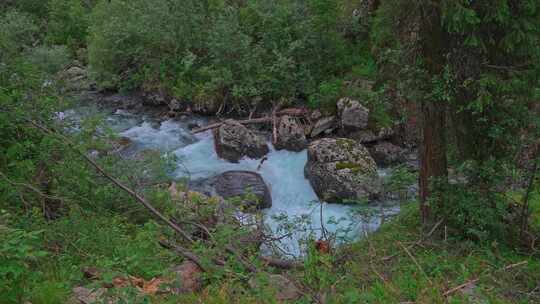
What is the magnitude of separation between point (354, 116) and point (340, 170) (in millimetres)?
Answer: 2455

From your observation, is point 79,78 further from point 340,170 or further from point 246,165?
point 340,170

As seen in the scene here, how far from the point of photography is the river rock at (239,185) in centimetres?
1108

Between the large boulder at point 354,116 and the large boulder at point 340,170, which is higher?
the large boulder at point 354,116

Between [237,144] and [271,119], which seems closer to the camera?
[237,144]

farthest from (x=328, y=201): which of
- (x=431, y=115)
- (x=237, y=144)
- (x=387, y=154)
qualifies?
(x=431, y=115)

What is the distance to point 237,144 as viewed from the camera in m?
13.0

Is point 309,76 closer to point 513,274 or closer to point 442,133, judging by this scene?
point 442,133

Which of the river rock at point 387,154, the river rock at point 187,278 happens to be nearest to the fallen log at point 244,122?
the river rock at point 387,154

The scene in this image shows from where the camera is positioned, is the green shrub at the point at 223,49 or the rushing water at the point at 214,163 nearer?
the rushing water at the point at 214,163

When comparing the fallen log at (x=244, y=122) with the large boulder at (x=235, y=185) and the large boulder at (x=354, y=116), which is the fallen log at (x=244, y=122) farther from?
the large boulder at (x=235, y=185)

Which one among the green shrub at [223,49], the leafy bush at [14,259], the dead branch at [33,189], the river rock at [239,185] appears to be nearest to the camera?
the leafy bush at [14,259]

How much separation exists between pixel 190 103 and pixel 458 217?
10389 millimetres

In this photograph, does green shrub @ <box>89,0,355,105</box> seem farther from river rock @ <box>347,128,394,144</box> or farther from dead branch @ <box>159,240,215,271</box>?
dead branch @ <box>159,240,215,271</box>

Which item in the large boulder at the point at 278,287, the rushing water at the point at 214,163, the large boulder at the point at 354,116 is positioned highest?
the large boulder at the point at 278,287
